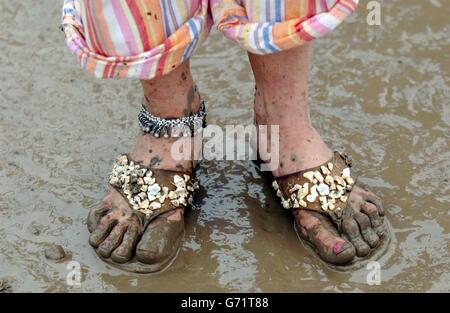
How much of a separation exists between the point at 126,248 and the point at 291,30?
2.02ft

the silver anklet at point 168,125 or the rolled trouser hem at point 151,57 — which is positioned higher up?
the rolled trouser hem at point 151,57

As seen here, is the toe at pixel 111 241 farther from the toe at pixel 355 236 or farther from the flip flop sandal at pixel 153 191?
the toe at pixel 355 236

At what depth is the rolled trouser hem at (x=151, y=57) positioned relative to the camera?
4.71 feet

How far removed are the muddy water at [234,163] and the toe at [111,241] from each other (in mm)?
32

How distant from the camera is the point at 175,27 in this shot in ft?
4.75

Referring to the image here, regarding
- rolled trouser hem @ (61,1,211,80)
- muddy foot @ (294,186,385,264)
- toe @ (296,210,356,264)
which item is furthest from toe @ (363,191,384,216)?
rolled trouser hem @ (61,1,211,80)

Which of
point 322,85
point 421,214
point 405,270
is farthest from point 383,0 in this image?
point 405,270

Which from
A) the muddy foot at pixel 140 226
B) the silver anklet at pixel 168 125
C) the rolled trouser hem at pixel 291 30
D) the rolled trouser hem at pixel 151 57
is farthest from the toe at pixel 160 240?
the rolled trouser hem at pixel 291 30

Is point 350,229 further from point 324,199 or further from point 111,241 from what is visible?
point 111,241

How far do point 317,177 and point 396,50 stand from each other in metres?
0.81

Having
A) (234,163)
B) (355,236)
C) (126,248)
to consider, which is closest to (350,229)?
(355,236)

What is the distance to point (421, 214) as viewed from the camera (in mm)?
1692

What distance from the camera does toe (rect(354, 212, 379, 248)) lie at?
62.9 inches

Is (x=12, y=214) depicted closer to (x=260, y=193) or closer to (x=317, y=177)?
(x=260, y=193)
